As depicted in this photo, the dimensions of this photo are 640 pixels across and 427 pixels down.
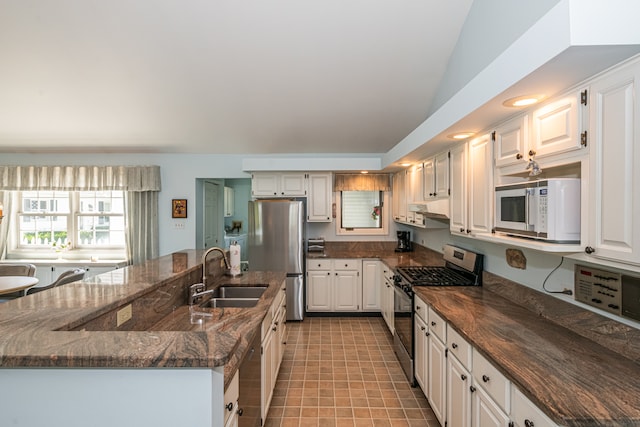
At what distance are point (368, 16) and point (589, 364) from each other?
2885 mm

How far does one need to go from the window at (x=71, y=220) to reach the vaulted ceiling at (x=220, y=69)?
0.98m

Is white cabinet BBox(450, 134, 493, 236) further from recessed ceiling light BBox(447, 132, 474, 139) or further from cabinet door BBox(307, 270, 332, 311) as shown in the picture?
cabinet door BBox(307, 270, 332, 311)

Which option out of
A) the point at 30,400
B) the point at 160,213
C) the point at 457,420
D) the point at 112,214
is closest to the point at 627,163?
the point at 457,420

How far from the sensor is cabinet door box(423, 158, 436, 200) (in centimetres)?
312

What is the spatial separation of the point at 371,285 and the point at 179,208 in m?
3.16

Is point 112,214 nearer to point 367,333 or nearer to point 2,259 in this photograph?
point 2,259

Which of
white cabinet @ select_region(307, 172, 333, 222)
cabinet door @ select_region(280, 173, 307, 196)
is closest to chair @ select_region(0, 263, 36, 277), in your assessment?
cabinet door @ select_region(280, 173, 307, 196)

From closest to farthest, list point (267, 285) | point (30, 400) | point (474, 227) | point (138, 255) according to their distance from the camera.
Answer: point (30, 400) < point (474, 227) < point (267, 285) < point (138, 255)

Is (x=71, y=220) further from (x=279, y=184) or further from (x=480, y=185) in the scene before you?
(x=480, y=185)

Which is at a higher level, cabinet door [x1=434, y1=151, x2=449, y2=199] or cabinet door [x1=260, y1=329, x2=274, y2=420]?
cabinet door [x1=434, y1=151, x2=449, y2=199]

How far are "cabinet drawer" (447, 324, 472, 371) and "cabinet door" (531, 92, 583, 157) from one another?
1060mm

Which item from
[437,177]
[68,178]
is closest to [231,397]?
[437,177]

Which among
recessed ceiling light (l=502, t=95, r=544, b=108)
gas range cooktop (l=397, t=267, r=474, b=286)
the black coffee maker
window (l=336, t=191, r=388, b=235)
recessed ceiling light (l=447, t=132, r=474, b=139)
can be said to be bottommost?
gas range cooktop (l=397, t=267, r=474, b=286)

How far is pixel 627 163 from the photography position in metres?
1.14
